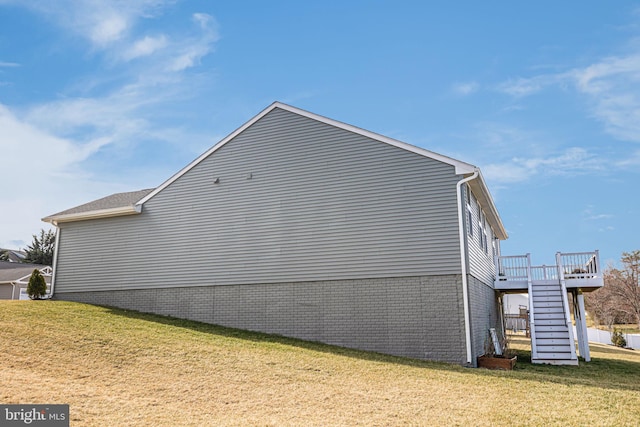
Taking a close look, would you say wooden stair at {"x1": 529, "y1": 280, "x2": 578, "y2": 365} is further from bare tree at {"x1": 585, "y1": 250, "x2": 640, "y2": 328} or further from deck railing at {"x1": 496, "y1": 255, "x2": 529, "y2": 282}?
bare tree at {"x1": 585, "y1": 250, "x2": 640, "y2": 328}

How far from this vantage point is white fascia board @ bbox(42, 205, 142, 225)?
17812mm

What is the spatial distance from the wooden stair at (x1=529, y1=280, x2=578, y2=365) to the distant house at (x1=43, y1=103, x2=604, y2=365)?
1560 millimetres

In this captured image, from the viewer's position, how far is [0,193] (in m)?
20.8

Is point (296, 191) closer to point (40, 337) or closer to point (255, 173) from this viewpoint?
point (255, 173)

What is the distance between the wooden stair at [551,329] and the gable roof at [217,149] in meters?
3.61

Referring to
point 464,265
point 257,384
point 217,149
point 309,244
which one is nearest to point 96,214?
point 217,149

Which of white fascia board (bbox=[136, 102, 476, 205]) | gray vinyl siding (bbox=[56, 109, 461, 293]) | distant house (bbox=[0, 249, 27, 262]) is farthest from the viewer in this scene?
distant house (bbox=[0, 249, 27, 262])

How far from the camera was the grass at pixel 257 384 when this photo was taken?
708 centimetres

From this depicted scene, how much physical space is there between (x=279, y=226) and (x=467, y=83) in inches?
343

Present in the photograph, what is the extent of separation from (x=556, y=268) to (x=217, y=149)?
12979 mm

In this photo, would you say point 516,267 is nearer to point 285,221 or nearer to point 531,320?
point 531,320

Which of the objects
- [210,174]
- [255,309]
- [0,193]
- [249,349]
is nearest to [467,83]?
[210,174]

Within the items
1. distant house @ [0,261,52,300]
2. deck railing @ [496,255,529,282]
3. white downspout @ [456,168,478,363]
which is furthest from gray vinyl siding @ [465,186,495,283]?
distant house @ [0,261,52,300]

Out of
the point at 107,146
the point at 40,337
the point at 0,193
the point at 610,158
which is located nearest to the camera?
the point at 40,337
